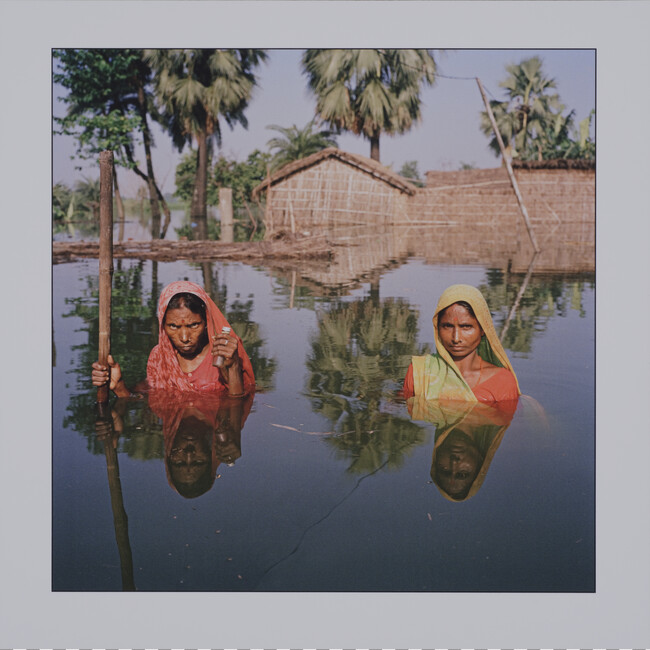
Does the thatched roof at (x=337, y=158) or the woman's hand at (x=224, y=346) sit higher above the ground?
the thatched roof at (x=337, y=158)

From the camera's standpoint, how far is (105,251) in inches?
138

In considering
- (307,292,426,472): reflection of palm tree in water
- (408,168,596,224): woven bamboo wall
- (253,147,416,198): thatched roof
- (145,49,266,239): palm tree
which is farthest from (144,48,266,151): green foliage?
(408,168,596,224): woven bamboo wall

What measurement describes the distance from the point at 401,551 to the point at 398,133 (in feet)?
9.56

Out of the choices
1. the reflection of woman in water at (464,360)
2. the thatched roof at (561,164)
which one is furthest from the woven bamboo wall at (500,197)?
the reflection of woman in water at (464,360)

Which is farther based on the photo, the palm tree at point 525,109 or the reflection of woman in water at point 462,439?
the palm tree at point 525,109

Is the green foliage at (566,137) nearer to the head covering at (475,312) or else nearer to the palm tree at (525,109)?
the palm tree at (525,109)

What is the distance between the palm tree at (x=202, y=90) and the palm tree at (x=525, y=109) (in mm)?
1385

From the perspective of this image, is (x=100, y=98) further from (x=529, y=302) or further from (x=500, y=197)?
(x=500, y=197)

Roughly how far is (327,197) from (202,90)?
4.47m

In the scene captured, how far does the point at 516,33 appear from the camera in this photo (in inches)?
142

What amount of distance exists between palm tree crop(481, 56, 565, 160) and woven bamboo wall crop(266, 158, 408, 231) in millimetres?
2088

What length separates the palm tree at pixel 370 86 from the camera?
4.22m

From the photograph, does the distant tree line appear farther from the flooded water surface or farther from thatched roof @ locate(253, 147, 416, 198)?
thatched roof @ locate(253, 147, 416, 198)

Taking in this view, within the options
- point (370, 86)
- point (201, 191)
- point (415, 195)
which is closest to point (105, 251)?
point (370, 86)
